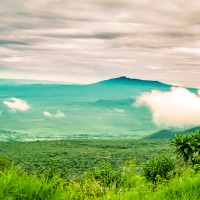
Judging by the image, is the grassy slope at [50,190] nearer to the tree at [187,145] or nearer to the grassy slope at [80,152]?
the tree at [187,145]

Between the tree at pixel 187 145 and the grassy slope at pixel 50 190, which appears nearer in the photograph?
the grassy slope at pixel 50 190

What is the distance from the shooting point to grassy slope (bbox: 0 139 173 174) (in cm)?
11564

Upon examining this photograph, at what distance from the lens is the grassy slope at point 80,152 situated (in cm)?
11564

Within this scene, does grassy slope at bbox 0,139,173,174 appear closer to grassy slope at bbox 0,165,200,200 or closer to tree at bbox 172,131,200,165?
tree at bbox 172,131,200,165

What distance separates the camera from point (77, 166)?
106m

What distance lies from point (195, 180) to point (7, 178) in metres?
3.01

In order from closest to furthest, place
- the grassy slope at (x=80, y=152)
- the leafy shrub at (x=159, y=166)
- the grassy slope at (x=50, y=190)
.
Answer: the grassy slope at (x=50, y=190), the leafy shrub at (x=159, y=166), the grassy slope at (x=80, y=152)

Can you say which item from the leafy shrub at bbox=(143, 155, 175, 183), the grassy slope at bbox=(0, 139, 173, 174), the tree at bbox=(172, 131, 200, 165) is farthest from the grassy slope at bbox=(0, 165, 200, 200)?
the grassy slope at bbox=(0, 139, 173, 174)

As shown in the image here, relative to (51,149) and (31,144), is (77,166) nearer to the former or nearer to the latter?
(51,149)

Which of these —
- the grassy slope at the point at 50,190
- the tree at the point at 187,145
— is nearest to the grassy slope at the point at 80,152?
the tree at the point at 187,145

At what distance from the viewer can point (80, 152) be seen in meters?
142

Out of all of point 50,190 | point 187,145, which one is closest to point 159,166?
point 187,145

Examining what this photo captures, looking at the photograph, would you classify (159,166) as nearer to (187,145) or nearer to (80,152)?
(187,145)

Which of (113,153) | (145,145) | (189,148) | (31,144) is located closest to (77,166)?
(113,153)
